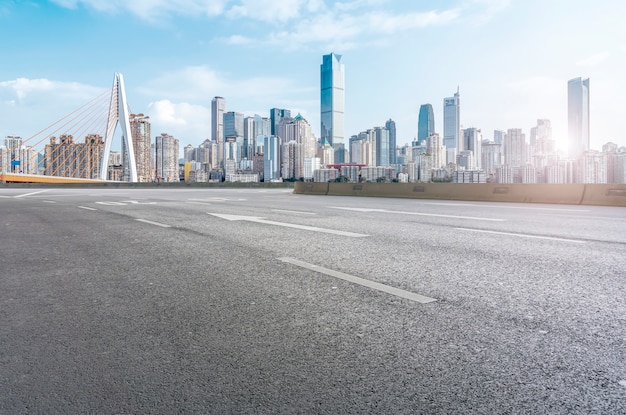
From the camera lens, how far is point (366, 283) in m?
4.16

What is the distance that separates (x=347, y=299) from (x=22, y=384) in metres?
2.15

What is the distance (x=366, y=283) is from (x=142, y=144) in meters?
102

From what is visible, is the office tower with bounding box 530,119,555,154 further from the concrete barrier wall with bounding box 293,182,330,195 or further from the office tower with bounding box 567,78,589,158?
the concrete barrier wall with bounding box 293,182,330,195

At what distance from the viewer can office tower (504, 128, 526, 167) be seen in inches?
3818

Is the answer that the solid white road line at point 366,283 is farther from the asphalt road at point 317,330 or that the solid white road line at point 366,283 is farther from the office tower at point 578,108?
the office tower at point 578,108

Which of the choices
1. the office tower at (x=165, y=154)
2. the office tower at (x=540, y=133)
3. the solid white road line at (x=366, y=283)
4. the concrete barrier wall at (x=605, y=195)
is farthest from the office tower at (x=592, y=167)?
the office tower at (x=165, y=154)

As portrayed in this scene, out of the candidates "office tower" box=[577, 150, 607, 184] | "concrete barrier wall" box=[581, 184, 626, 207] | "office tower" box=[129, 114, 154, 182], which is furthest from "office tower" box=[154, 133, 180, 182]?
"concrete barrier wall" box=[581, 184, 626, 207]

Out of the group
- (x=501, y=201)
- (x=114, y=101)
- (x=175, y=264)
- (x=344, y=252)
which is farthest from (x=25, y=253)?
(x=114, y=101)

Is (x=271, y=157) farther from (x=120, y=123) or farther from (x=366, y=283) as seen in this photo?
(x=366, y=283)

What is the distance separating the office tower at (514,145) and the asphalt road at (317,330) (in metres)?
98.1

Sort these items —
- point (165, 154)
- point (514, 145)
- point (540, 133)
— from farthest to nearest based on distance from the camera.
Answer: point (165, 154), point (540, 133), point (514, 145)

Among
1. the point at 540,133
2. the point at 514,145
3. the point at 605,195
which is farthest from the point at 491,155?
the point at 605,195

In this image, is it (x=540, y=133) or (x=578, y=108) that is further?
(x=578, y=108)

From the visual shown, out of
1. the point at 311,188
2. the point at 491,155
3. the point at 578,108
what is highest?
the point at 578,108
